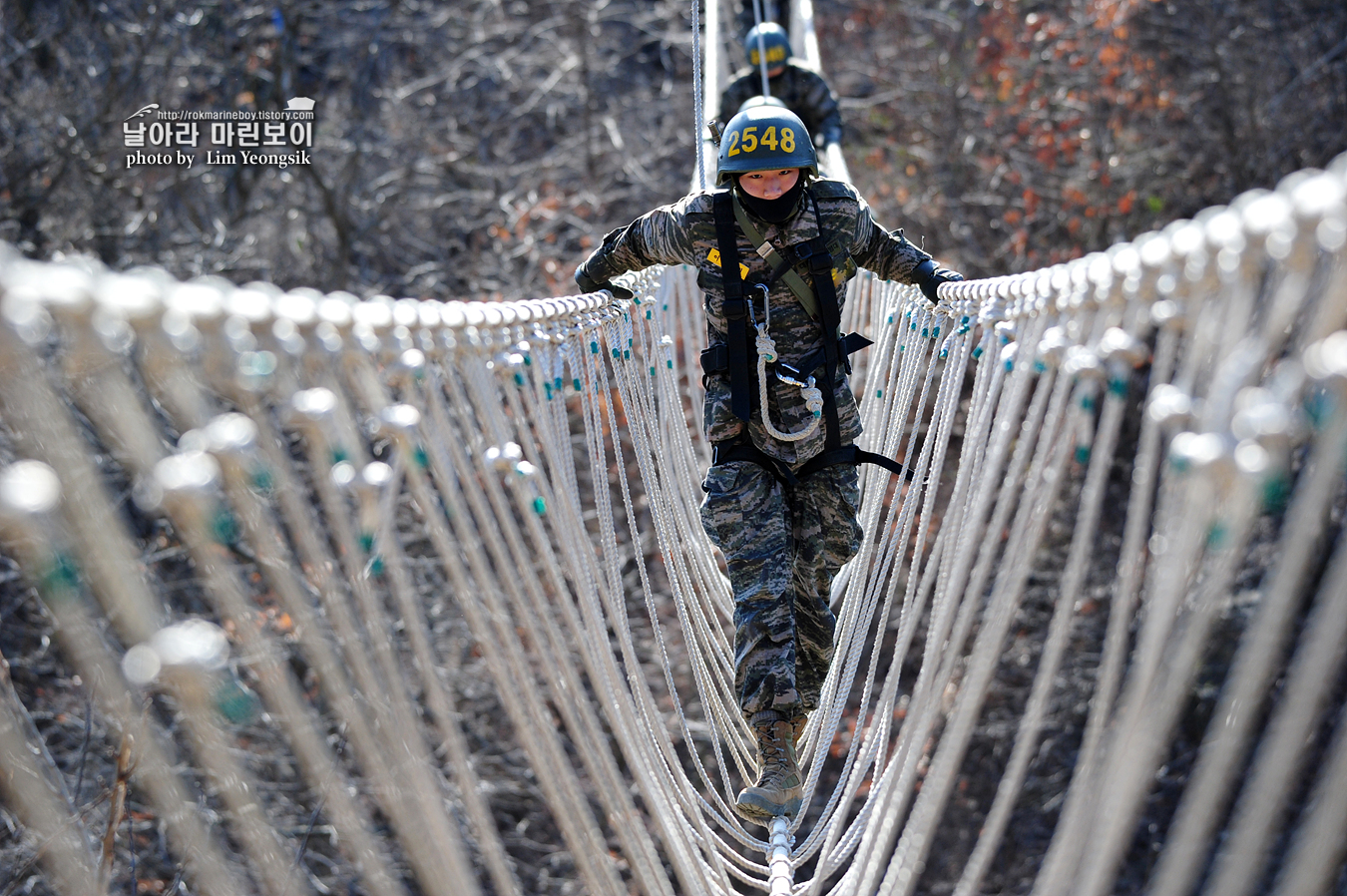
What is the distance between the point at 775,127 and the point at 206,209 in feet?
26.2

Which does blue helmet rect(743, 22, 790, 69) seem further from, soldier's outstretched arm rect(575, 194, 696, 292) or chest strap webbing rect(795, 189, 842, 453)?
chest strap webbing rect(795, 189, 842, 453)

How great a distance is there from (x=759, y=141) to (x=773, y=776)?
1211 mm

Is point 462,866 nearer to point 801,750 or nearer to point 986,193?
point 801,750

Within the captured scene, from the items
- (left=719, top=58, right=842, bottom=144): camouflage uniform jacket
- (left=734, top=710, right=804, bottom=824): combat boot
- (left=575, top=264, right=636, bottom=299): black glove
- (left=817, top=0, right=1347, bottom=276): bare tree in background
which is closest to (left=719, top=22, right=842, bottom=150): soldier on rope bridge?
(left=719, top=58, right=842, bottom=144): camouflage uniform jacket

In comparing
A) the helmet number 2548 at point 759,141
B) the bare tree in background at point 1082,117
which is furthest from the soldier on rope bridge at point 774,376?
the bare tree in background at point 1082,117

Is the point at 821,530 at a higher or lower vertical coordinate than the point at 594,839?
higher

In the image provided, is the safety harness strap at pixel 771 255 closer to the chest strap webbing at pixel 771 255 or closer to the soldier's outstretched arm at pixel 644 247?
the chest strap webbing at pixel 771 255

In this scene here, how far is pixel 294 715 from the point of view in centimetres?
113

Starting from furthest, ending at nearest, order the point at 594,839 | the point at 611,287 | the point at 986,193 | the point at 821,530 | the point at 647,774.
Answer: the point at 986,193
the point at 611,287
the point at 821,530
the point at 647,774
the point at 594,839

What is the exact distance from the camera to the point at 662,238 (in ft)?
7.75

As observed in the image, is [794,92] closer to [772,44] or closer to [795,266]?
[772,44]

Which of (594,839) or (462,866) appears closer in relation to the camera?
(462,866)

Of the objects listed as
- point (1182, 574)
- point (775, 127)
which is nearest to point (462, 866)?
point (1182, 574)

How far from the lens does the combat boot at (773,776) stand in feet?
7.39
